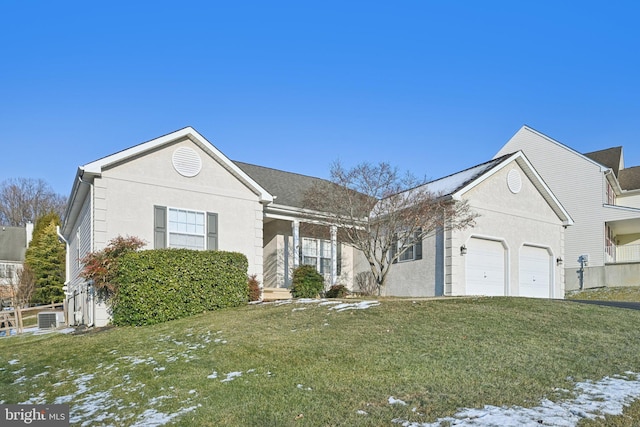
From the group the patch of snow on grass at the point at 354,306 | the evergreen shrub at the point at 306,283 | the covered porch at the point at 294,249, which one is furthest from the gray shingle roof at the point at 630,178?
the patch of snow on grass at the point at 354,306

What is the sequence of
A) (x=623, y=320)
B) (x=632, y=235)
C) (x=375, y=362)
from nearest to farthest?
1. (x=375, y=362)
2. (x=623, y=320)
3. (x=632, y=235)

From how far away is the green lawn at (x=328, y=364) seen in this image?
577cm

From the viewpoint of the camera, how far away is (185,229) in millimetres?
15359

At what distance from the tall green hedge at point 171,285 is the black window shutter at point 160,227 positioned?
176 centimetres

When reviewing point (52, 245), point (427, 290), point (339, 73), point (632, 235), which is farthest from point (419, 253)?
point (52, 245)

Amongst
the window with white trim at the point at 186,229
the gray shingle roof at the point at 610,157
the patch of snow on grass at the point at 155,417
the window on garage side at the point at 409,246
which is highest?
the gray shingle roof at the point at 610,157

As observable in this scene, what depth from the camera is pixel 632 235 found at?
32375 millimetres

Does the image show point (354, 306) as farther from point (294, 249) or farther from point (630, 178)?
point (630, 178)

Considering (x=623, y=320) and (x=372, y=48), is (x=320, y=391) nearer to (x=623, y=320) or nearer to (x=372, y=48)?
(x=623, y=320)

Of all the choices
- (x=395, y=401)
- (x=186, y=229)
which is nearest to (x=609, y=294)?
(x=186, y=229)

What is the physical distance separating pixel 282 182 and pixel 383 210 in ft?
18.8

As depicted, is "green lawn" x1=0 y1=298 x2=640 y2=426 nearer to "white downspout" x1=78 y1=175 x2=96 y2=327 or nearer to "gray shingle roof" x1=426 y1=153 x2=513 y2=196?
"white downspout" x1=78 y1=175 x2=96 y2=327

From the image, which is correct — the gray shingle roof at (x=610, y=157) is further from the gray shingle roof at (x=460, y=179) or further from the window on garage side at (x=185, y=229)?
the window on garage side at (x=185, y=229)

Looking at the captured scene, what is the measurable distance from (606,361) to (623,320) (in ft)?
12.9
